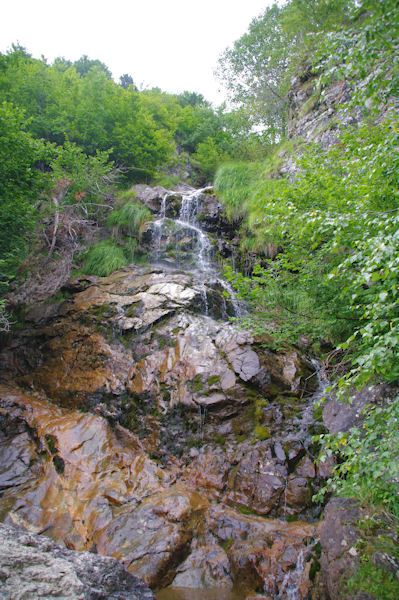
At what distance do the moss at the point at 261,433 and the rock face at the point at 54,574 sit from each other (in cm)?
283

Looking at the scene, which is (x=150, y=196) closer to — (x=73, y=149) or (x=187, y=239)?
(x=187, y=239)

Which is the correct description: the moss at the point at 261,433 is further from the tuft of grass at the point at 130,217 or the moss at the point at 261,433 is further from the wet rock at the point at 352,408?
the tuft of grass at the point at 130,217

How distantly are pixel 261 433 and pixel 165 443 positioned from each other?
181 centimetres

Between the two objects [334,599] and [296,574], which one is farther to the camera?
[296,574]

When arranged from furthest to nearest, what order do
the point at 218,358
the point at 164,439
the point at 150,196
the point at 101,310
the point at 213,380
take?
1. the point at 150,196
2. the point at 101,310
3. the point at 218,358
4. the point at 213,380
5. the point at 164,439

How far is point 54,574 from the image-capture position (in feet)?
7.70

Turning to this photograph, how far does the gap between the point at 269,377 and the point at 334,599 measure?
351cm

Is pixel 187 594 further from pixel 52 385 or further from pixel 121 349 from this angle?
pixel 52 385

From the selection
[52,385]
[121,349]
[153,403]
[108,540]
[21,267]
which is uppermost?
[21,267]

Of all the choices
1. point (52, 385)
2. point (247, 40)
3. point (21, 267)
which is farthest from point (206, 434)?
point (247, 40)

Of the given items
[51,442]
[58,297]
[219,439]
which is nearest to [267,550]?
[219,439]

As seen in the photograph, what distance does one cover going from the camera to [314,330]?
182 inches

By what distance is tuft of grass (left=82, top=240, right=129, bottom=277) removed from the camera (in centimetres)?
1035

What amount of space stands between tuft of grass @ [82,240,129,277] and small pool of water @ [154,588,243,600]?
27.4ft
